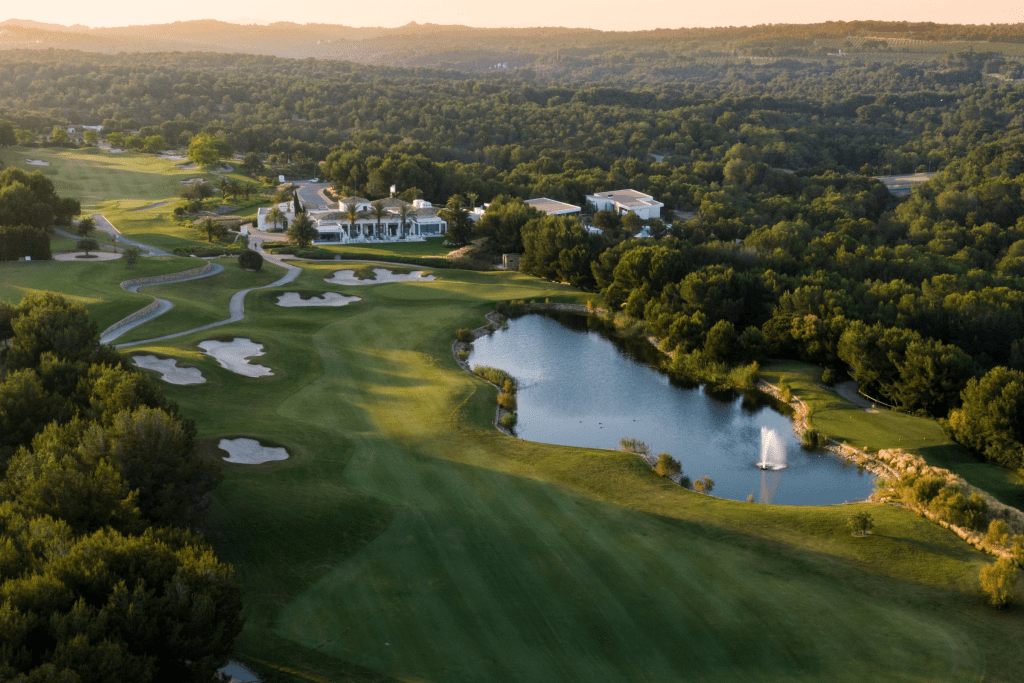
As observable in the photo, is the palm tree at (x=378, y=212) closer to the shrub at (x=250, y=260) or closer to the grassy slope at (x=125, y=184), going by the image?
the grassy slope at (x=125, y=184)

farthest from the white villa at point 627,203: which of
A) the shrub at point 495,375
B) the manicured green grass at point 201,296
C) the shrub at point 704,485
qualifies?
the shrub at point 704,485

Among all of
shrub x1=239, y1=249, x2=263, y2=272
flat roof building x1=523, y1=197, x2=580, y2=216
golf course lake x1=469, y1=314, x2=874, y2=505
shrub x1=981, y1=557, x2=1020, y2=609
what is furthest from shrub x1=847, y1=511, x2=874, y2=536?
flat roof building x1=523, y1=197, x2=580, y2=216

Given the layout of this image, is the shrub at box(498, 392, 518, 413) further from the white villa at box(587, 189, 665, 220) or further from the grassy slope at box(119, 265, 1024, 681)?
the white villa at box(587, 189, 665, 220)

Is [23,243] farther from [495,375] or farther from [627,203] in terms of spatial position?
[627,203]

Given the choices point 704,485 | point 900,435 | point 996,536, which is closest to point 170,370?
point 704,485

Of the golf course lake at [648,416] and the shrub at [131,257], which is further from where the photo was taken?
the shrub at [131,257]

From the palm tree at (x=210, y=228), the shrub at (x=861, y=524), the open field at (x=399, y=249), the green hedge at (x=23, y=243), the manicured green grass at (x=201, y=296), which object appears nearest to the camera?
the shrub at (x=861, y=524)
